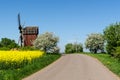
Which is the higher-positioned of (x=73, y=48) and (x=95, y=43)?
(x=95, y=43)

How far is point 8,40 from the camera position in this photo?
153 m

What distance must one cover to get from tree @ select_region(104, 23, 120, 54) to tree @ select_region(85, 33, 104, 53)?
2228 inches

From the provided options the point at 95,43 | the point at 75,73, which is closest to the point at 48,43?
the point at 95,43

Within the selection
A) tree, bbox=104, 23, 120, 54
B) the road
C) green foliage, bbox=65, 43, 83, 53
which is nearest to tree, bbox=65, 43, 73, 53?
green foliage, bbox=65, 43, 83, 53

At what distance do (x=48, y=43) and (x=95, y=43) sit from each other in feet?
129

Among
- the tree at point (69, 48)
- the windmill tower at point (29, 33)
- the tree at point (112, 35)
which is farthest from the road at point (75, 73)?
the tree at point (69, 48)

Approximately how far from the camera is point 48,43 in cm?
9525

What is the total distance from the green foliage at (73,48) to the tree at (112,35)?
72.8m

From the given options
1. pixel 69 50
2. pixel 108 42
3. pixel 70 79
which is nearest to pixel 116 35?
pixel 108 42

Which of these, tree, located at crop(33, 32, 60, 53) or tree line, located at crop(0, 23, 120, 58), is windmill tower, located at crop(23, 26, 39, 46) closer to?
tree line, located at crop(0, 23, 120, 58)

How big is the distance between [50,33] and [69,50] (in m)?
57.3

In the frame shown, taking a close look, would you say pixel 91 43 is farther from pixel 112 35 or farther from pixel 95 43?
pixel 112 35

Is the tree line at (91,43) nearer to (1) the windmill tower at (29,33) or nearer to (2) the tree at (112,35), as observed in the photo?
(2) the tree at (112,35)

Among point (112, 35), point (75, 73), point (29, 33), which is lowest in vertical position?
point (75, 73)
